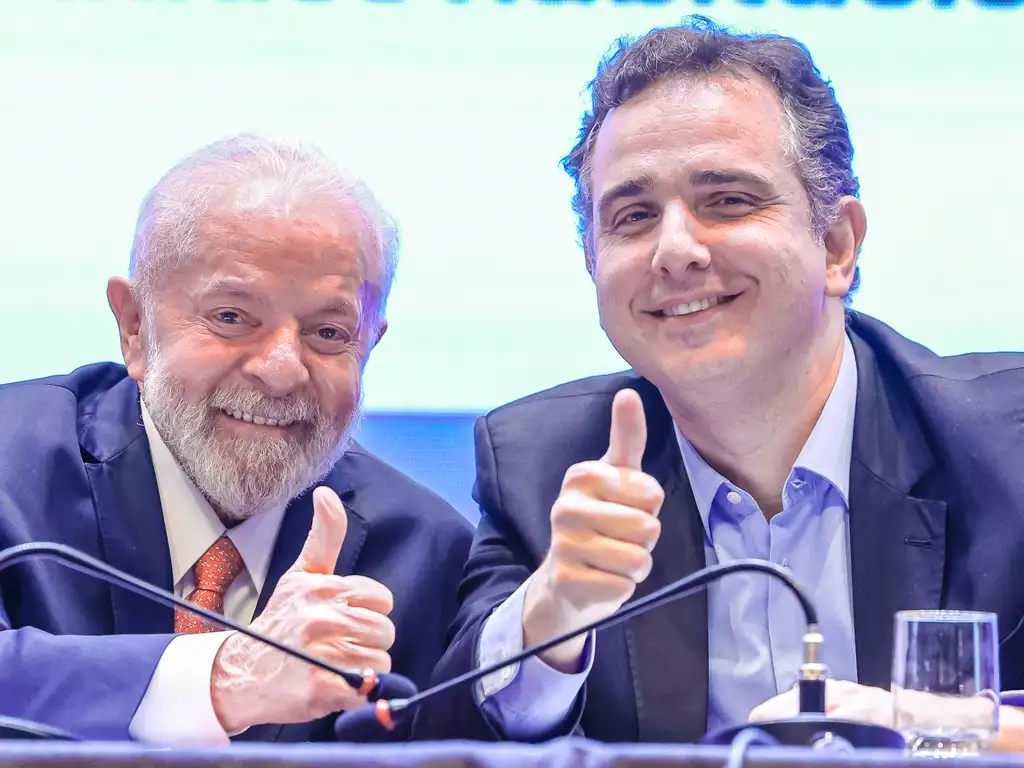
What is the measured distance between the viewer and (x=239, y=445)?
1.82m

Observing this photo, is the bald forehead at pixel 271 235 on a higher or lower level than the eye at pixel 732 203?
lower

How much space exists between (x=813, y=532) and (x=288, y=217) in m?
0.93

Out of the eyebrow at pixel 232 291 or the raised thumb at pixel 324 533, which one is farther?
the eyebrow at pixel 232 291

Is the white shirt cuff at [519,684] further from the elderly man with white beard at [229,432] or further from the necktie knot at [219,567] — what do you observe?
the necktie knot at [219,567]

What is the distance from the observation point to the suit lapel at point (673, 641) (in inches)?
64.9

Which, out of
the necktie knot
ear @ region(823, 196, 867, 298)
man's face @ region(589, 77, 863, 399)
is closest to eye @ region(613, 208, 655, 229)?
man's face @ region(589, 77, 863, 399)

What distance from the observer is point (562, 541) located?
1.34m

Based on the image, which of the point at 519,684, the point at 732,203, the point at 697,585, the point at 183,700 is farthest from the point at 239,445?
the point at 697,585

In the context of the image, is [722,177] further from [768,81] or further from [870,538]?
[870,538]

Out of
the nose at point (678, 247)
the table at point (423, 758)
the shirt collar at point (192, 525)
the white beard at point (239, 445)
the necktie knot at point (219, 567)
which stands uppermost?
the nose at point (678, 247)

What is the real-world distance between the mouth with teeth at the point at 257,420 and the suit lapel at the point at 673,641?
59 cm

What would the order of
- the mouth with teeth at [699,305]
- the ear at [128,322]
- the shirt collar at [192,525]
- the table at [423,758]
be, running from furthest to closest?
the ear at [128,322], the shirt collar at [192,525], the mouth with teeth at [699,305], the table at [423,758]

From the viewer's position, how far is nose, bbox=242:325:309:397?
1.77 metres

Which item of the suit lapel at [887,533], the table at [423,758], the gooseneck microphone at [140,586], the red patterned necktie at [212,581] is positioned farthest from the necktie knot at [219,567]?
the table at [423,758]
